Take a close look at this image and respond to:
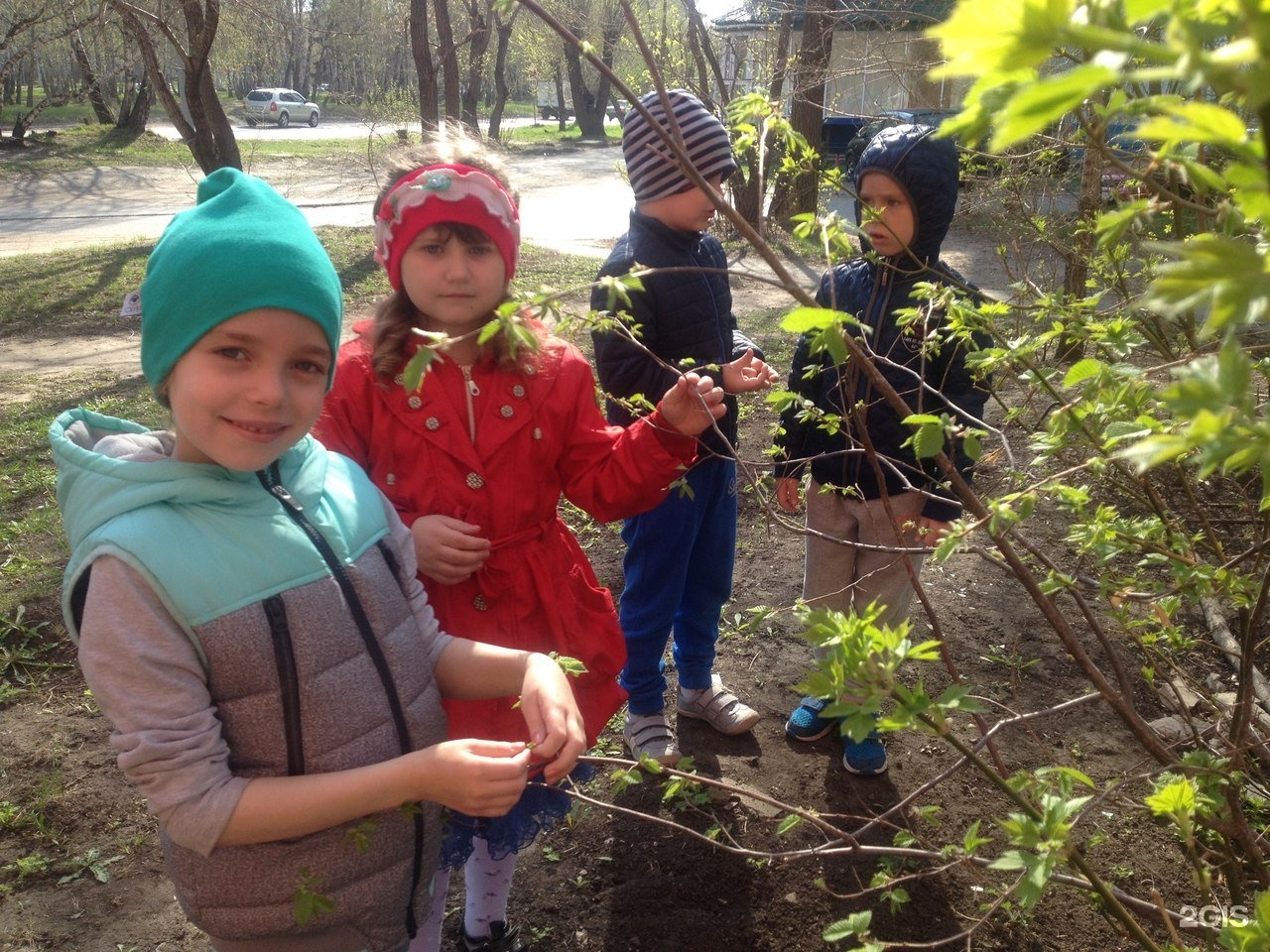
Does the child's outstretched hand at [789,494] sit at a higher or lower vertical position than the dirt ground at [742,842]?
higher

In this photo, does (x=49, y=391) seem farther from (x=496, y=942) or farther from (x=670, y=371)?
(x=496, y=942)

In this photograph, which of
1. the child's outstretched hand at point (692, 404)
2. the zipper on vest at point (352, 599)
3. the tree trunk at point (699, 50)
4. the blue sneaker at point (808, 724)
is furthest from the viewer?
the tree trunk at point (699, 50)

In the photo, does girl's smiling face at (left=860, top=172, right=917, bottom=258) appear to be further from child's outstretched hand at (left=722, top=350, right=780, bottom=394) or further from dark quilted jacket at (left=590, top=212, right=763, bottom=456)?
child's outstretched hand at (left=722, top=350, right=780, bottom=394)

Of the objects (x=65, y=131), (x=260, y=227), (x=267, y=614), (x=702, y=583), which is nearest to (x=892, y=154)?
(x=702, y=583)

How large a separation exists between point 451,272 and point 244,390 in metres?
0.66

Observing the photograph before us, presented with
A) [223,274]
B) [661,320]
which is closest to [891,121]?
[661,320]

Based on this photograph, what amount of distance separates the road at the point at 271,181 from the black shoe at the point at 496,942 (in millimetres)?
8791

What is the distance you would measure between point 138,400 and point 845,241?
5.51 meters

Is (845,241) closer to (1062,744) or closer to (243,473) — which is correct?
(243,473)

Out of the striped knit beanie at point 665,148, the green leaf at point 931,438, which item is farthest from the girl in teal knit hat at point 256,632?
the striped knit beanie at point 665,148

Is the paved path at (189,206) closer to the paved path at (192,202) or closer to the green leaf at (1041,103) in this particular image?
the paved path at (192,202)

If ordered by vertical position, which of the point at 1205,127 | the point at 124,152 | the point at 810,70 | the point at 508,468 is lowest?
the point at 508,468

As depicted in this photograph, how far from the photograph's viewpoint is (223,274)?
4.66 feet

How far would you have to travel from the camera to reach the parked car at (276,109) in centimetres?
3550
